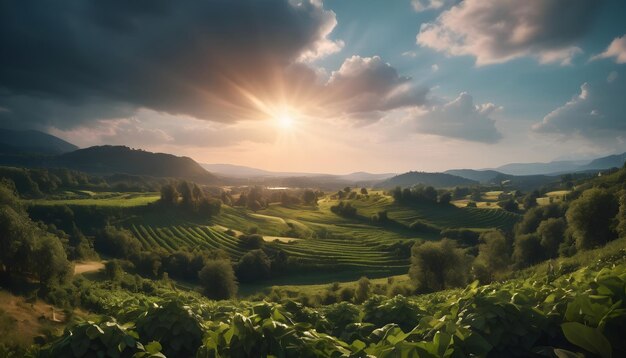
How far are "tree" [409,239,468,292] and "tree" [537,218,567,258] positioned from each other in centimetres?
3051

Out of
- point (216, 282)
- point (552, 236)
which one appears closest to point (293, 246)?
point (216, 282)

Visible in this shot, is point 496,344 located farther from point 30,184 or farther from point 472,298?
point 30,184

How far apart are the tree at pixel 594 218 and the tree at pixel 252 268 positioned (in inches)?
3367

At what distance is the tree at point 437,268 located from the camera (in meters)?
64.7

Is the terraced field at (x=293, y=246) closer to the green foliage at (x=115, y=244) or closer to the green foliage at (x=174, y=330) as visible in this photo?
the green foliage at (x=115, y=244)

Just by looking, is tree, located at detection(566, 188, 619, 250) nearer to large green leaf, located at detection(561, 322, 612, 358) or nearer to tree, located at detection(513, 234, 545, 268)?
tree, located at detection(513, 234, 545, 268)

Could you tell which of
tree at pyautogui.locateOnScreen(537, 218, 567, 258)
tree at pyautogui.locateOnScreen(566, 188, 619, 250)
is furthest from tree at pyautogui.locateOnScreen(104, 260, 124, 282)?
tree at pyautogui.locateOnScreen(537, 218, 567, 258)

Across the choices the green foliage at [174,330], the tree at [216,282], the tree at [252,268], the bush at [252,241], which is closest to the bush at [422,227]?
the bush at [252,241]

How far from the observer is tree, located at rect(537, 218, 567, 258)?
263 feet

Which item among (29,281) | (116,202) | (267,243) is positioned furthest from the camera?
(116,202)

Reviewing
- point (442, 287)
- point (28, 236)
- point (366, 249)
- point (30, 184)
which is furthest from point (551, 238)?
point (30, 184)

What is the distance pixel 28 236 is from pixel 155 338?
118 feet

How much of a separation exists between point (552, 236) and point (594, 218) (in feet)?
96.3

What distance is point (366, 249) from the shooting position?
469 feet
